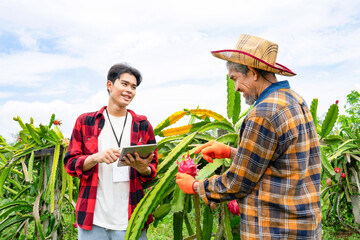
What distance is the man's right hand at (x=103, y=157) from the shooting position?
167 centimetres

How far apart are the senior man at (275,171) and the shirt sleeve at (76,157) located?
30.1 inches

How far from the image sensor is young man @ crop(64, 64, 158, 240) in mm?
1790

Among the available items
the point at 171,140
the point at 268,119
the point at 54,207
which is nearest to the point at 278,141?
the point at 268,119

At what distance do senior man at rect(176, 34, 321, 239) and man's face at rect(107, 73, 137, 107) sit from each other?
2.63ft

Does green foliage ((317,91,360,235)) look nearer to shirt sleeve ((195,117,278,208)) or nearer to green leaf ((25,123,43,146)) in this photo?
shirt sleeve ((195,117,278,208))

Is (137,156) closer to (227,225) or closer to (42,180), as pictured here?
(227,225)

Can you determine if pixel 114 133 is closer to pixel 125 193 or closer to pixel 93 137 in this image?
pixel 93 137

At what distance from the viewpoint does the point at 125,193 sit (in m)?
1.83

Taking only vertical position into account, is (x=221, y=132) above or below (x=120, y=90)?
below

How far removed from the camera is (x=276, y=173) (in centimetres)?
128

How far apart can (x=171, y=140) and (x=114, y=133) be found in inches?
22.6

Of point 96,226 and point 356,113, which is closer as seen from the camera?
point 96,226

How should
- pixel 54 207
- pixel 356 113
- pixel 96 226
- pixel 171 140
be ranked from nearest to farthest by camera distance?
pixel 96 226, pixel 171 140, pixel 54 207, pixel 356 113

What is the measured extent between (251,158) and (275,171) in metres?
0.11
